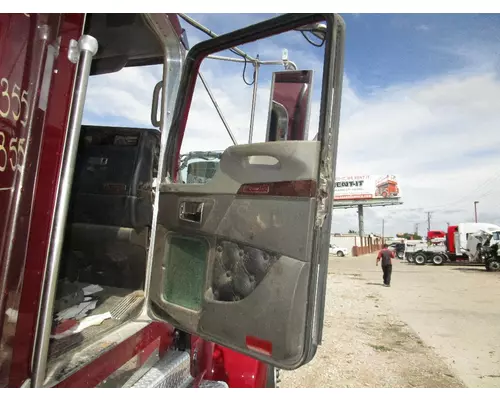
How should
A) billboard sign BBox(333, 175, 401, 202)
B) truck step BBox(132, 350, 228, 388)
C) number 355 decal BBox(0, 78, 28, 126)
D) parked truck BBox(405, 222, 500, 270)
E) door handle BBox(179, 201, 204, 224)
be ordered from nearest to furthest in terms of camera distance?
number 355 decal BBox(0, 78, 28, 126)
door handle BBox(179, 201, 204, 224)
truck step BBox(132, 350, 228, 388)
parked truck BBox(405, 222, 500, 270)
billboard sign BBox(333, 175, 401, 202)

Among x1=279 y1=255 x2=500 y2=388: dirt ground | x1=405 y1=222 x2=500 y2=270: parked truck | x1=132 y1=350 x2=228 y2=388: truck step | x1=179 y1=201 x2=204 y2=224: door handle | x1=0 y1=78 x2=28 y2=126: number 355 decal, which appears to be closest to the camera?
x1=0 y1=78 x2=28 y2=126: number 355 decal

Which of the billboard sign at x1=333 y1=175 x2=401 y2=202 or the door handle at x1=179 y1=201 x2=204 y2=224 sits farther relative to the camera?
the billboard sign at x1=333 y1=175 x2=401 y2=202

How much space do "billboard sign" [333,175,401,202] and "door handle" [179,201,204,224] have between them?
161 feet

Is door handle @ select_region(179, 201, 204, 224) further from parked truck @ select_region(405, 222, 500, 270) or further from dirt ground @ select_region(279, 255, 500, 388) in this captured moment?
parked truck @ select_region(405, 222, 500, 270)

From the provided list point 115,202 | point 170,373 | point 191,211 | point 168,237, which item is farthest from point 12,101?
point 115,202

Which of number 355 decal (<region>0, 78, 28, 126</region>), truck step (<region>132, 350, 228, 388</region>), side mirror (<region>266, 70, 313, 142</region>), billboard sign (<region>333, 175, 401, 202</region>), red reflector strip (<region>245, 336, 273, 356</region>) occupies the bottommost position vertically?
truck step (<region>132, 350, 228, 388</region>)

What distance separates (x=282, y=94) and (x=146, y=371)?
1.59m

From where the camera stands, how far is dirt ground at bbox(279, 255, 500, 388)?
4.47 metres

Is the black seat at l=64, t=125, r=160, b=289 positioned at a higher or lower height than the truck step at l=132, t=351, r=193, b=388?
higher

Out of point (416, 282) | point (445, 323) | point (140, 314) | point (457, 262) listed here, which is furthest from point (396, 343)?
point (457, 262)

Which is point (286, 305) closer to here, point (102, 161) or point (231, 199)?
point (231, 199)

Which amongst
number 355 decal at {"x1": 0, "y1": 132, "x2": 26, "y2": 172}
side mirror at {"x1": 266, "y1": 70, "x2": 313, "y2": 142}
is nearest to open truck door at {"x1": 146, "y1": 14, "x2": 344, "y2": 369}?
side mirror at {"x1": 266, "y1": 70, "x2": 313, "y2": 142}

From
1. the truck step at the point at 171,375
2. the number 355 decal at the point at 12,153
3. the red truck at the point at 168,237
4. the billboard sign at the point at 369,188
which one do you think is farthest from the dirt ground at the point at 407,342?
the billboard sign at the point at 369,188

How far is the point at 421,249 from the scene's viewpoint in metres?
23.2
